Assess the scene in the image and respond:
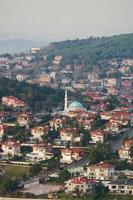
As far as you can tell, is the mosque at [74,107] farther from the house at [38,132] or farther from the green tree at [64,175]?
the green tree at [64,175]

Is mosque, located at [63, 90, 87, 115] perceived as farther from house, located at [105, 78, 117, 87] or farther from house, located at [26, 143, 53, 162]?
house, located at [105, 78, 117, 87]

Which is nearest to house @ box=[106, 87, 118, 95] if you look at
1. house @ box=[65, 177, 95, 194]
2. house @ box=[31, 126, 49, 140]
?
house @ box=[31, 126, 49, 140]

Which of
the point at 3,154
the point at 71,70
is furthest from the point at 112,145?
the point at 71,70

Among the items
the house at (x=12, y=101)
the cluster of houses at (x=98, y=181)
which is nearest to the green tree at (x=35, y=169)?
the cluster of houses at (x=98, y=181)

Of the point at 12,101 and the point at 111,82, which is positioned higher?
the point at 12,101

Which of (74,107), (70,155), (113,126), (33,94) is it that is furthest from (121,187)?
(33,94)

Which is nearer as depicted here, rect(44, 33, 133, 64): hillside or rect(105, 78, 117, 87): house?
rect(105, 78, 117, 87): house

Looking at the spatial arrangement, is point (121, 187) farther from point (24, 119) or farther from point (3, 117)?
point (3, 117)
